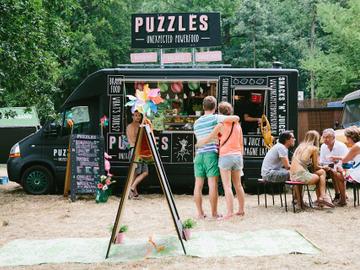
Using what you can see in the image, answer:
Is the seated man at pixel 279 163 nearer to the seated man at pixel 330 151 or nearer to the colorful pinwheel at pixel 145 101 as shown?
the seated man at pixel 330 151

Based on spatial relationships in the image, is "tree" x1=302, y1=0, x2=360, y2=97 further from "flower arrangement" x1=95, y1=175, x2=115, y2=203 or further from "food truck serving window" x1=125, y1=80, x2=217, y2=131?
"flower arrangement" x1=95, y1=175, x2=115, y2=203

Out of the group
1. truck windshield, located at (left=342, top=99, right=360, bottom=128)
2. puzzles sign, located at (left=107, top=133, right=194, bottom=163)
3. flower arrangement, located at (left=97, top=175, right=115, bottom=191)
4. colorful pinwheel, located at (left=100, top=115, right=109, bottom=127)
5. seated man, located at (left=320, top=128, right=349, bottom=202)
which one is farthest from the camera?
truck windshield, located at (left=342, top=99, right=360, bottom=128)

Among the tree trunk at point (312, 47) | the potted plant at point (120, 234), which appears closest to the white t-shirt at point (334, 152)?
the potted plant at point (120, 234)

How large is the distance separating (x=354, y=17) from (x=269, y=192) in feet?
63.3

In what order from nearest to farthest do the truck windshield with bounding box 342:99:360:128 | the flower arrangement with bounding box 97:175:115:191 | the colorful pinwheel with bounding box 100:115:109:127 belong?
the flower arrangement with bounding box 97:175:115:191 → the colorful pinwheel with bounding box 100:115:109:127 → the truck windshield with bounding box 342:99:360:128

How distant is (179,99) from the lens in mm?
12109

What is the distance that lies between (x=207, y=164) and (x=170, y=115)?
12.9 ft

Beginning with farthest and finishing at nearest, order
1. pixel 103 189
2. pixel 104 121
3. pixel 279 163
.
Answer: pixel 104 121 → pixel 103 189 → pixel 279 163

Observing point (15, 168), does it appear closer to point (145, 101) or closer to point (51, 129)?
point (51, 129)

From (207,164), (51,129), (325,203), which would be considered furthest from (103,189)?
(325,203)

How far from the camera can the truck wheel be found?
12.1 m

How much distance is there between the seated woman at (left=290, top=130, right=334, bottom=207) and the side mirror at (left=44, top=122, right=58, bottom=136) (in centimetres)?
525

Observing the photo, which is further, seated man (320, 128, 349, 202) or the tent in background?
the tent in background

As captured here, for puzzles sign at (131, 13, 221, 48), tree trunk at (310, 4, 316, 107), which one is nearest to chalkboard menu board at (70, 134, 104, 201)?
puzzles sign at (131, 13, 221, 48)
